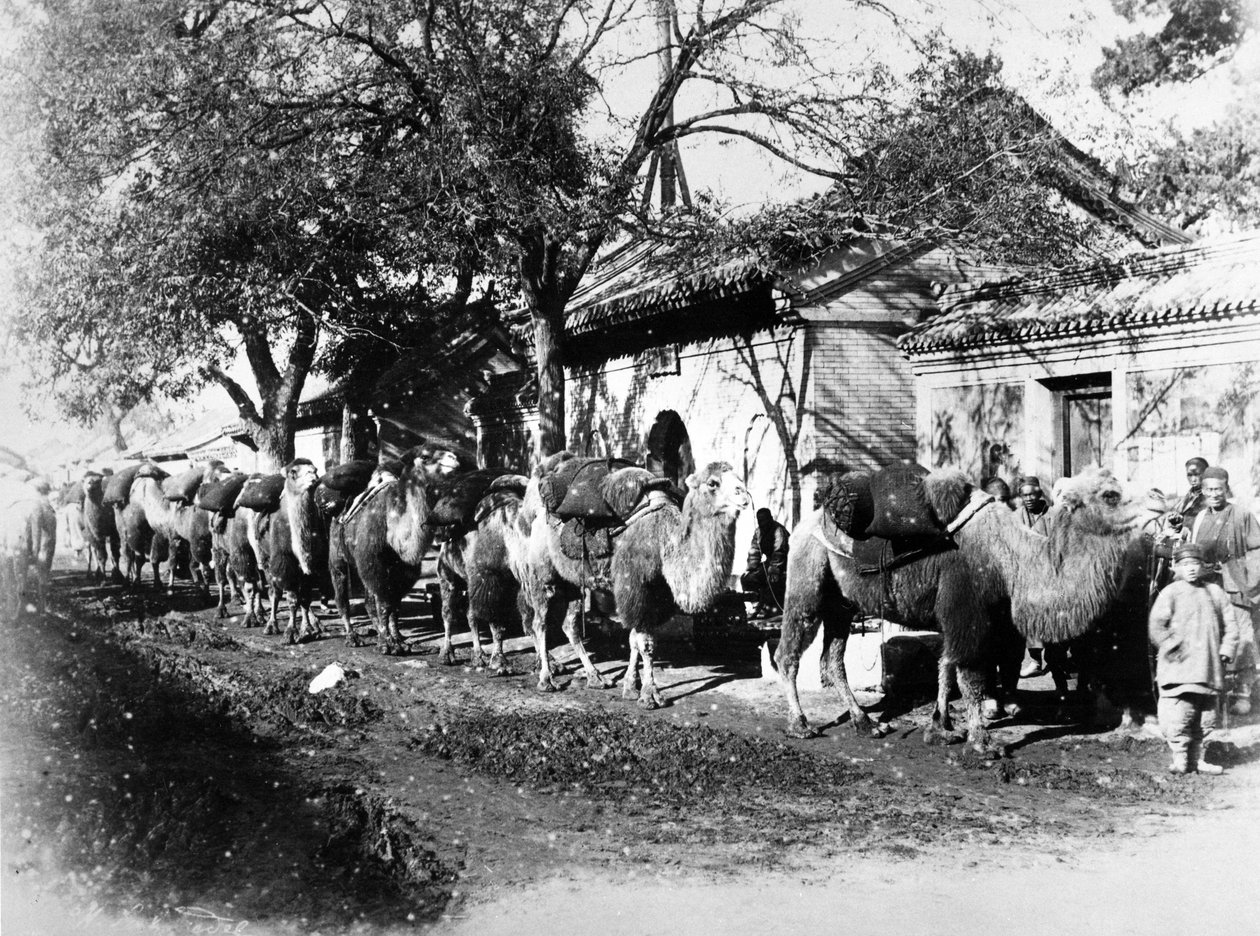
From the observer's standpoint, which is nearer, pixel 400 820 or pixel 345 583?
pixel 400 820

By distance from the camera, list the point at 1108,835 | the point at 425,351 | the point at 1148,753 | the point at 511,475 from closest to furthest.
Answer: the point at 1108,835 → the point at 1148,753 → the point at 511,475 → the point at 425,351

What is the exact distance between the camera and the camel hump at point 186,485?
18.9 meters

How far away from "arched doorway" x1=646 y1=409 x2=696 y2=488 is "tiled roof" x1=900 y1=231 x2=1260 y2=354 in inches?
178

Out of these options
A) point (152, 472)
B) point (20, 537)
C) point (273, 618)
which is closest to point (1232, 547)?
point (273, 618)

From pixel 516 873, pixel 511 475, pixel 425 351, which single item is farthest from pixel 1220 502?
pixel 425 351

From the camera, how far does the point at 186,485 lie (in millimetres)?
18922

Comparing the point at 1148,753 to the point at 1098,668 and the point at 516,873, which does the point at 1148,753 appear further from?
the point at 516,873

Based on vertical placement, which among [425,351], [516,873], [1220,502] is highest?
[425,351]

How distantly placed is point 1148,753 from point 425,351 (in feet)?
53.8

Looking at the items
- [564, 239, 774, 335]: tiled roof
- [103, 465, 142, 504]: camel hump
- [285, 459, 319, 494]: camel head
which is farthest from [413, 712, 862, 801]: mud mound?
[103, 465, 142, 504]: camel hump

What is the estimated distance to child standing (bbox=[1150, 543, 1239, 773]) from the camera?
722cm

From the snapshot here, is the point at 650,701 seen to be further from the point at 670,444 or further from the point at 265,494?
the point at 670,444

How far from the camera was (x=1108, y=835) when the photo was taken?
618 centimetres

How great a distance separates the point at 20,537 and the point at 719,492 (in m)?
9.54
